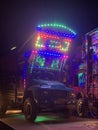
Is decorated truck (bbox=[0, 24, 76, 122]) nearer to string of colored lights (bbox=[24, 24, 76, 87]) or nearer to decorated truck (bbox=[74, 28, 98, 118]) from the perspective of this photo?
string of colored lights (bbox=[24, 24, 76, 87])

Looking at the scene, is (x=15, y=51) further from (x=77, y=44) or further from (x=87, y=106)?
(x=87, y=106)

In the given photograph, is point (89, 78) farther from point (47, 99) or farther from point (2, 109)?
point (2, 109)

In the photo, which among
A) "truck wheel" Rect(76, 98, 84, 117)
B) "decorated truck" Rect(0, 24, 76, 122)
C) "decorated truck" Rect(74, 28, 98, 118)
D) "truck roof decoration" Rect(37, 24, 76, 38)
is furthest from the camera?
"truck wheel" Rect(76, 98, 84, 117)

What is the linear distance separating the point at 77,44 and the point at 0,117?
4843mm

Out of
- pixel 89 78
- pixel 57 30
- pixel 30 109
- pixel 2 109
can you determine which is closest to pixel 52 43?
pixel 57 30

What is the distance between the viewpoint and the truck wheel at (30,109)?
13579 mm

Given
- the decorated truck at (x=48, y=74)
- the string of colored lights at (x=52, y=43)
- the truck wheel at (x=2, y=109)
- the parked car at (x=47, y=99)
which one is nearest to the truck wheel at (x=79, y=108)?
the decorated truck at (x=48, y=74)

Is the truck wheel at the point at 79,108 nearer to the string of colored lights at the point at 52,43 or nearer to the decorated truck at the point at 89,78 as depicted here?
the decorated truck at the point at 89,78

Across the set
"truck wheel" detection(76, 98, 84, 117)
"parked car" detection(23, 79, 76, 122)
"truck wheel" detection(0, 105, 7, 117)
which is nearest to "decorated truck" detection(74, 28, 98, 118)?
"truck wheel" detection(76, 98, 84, 117)

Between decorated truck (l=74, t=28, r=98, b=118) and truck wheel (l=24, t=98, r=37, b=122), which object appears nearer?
truck wheel (l=24, t=98, r=37, b=122)

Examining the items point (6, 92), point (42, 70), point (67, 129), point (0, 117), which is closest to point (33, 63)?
point (42, 70)

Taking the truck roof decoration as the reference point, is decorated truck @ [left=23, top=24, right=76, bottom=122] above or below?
below

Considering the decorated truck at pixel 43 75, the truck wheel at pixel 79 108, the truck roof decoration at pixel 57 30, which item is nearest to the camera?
the decorated truck at pixel 43 75

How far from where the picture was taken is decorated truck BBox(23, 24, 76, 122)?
13695 millimetres
